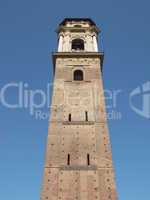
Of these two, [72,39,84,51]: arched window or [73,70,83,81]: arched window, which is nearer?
[73,70,83,81]: arched window

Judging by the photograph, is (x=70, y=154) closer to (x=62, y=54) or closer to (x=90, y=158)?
(x=90, y=158)

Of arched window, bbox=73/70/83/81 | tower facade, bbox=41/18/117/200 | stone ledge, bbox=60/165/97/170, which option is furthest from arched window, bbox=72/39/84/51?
stone ledge, bbox=60/165/97/170

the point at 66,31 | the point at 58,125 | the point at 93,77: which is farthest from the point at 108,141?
the point at 66,31

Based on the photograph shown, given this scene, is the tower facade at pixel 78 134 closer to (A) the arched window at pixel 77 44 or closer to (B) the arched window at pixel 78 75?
(B) the arched window at pixel 78 75

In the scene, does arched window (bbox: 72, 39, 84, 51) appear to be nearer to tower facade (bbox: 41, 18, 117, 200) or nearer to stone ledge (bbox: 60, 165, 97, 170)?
tower facade (bbox: 41, 18, 117, 200)

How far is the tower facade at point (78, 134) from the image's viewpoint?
19.9m

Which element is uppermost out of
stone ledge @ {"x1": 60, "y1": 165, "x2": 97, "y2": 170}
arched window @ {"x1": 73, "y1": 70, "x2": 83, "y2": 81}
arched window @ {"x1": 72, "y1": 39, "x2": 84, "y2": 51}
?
arched window @ {"x1": 72, "y1": 39, "x2": 84, "y2": 51}

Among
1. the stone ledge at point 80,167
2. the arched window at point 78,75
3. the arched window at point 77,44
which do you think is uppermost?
the arched window at point 77,44

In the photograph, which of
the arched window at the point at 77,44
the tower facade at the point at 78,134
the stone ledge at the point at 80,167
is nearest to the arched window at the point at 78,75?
the tower facade at the point at 78,134

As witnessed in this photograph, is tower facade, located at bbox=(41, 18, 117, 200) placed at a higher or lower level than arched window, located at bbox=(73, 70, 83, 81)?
lower

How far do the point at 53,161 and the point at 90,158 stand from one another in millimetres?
2184

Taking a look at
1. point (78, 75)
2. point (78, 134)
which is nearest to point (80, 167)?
point (78, 134)

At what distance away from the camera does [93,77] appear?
2681 centimetres

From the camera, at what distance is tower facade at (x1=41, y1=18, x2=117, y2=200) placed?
19.9 m
